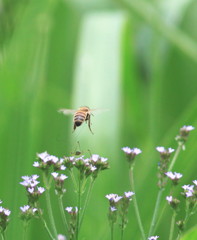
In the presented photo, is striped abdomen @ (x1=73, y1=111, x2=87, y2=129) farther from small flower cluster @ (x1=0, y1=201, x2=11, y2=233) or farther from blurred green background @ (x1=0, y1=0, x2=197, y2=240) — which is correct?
small flower cluster @ (x1=0, y1=201, x2=11, y2=233)

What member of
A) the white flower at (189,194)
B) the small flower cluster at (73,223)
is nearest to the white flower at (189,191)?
the white flower at (189,194)

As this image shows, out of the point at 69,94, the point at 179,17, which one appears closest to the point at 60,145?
the point at 69,94

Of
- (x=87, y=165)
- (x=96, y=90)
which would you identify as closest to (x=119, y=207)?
(x=87, y=165)

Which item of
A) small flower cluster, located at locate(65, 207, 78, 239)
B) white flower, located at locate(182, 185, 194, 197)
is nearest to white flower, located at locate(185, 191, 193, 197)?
white flower, located at locate(182, 185, 194, 197)

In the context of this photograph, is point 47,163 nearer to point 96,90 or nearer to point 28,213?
point 28,213

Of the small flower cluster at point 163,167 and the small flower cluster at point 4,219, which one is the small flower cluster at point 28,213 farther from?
the small flower cluster at point 163,167
